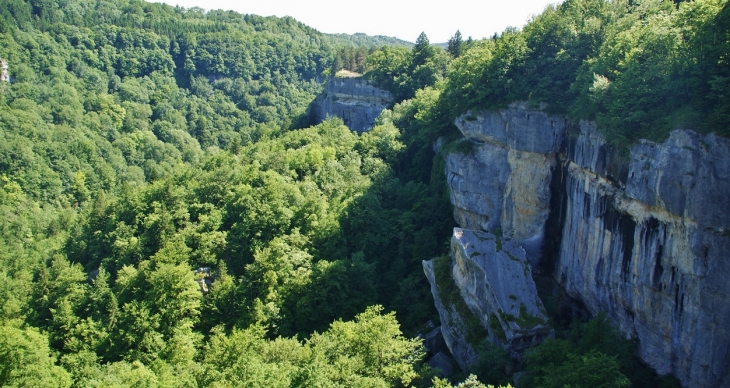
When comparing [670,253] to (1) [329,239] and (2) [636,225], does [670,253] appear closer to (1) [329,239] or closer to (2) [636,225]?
(2) [636,225]

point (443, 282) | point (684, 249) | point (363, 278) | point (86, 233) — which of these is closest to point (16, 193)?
point (86, 233)

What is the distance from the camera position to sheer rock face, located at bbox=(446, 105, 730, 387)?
2078 centimetres

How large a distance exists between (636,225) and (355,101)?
160ft

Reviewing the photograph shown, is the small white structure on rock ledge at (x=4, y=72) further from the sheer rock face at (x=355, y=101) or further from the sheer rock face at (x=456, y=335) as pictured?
the sheer rock face at (x=456, y=335)

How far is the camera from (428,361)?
30281 mm

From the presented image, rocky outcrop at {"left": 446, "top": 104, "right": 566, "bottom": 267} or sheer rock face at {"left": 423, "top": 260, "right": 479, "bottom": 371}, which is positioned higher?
rocky outcrop at {"left": 446, "top": 104, "right": 566, "bottom": 267}

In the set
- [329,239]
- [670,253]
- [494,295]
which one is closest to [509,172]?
[494,295]

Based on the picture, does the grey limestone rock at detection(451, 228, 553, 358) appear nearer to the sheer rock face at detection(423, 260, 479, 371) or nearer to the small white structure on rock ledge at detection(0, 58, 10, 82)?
the sheer rock face at detection(423, 260, 479, 371)

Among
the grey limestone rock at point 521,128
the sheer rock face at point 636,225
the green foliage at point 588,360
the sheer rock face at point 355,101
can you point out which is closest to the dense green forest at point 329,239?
the green foliage at point 588,360

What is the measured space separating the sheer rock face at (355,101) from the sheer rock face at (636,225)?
107 ft

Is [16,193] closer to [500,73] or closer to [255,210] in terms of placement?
[255,210]

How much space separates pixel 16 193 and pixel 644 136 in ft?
262

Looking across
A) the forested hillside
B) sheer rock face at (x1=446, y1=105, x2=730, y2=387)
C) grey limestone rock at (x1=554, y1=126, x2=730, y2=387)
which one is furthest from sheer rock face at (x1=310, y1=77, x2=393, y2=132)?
grey limestone rock at (x1=554, y1=126, x2=730, y2=387)

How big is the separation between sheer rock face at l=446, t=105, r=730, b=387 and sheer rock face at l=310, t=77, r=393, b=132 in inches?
1289
